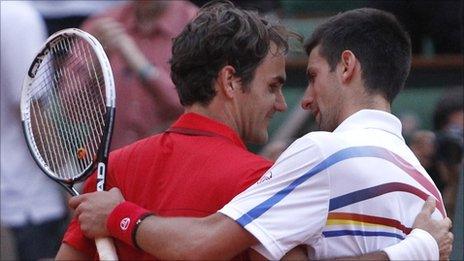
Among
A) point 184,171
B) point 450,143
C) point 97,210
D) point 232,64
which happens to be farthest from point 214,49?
point 450,143

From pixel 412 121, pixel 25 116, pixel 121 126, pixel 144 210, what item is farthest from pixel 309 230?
pixel 412 121

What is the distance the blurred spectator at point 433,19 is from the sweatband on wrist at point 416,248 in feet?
11.0

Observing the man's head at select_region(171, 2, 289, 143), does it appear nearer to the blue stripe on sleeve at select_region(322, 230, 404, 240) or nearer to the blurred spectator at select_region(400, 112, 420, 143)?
the blue stripe on sleeve at select_region(322, 230, 404, 240)

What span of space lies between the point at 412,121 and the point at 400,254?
11.6 feet

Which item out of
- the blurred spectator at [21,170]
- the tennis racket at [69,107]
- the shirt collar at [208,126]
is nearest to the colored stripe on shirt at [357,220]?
the shirt collar at [208,126]

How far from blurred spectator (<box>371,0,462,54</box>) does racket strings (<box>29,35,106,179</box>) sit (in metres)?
2.92

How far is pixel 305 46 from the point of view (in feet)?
15.2

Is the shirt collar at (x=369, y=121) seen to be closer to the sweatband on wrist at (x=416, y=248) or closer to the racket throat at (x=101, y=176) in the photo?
the sweatband on wrist at (x=416, y=248)

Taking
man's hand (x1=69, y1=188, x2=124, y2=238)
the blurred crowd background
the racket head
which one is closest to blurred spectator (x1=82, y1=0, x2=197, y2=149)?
the blurred crowd background

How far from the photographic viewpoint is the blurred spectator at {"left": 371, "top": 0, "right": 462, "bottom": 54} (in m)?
7.45

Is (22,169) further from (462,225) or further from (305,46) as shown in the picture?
(305,46)

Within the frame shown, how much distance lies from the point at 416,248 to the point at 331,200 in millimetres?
291

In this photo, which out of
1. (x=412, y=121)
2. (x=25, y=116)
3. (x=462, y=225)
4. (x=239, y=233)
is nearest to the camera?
(x=239, y=233)

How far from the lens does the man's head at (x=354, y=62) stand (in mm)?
4418
